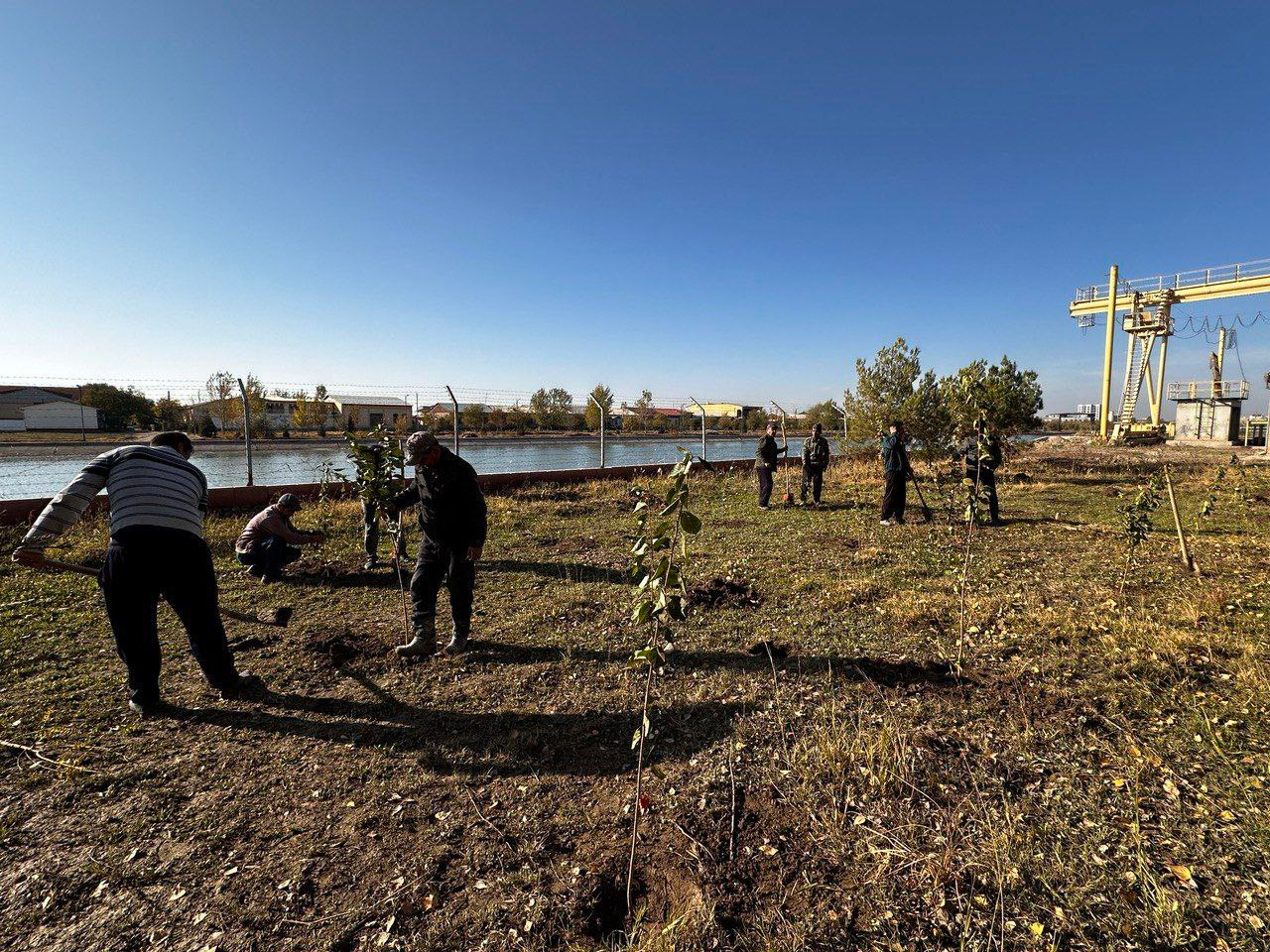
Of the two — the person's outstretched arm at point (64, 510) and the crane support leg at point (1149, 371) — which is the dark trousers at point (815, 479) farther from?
the crane support leg at point (1149, 371)

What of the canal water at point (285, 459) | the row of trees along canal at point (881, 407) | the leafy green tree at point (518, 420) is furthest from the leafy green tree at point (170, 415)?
the leafy green tree at point (518, 420)

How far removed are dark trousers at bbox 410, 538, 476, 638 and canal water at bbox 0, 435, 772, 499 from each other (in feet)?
18.2

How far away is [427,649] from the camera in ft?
14.6

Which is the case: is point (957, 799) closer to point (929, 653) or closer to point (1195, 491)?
point (929, 653)

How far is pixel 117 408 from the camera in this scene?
3762 centimetres

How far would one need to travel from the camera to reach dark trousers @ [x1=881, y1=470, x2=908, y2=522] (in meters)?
9.31

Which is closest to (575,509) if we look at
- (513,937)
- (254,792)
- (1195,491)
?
(254,792)

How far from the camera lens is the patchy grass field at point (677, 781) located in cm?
210

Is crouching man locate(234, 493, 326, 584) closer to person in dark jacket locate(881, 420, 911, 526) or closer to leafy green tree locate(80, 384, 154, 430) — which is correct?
person in dark jacket locate(881, 420, 911, 526)

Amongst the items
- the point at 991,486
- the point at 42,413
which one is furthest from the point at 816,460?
the point at 42,413

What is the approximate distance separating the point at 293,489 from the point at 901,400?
15710mm

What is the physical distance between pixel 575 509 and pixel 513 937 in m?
9.26

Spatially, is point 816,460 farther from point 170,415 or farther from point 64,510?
point 170,415

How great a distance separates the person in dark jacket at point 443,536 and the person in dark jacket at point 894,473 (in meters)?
7.11
